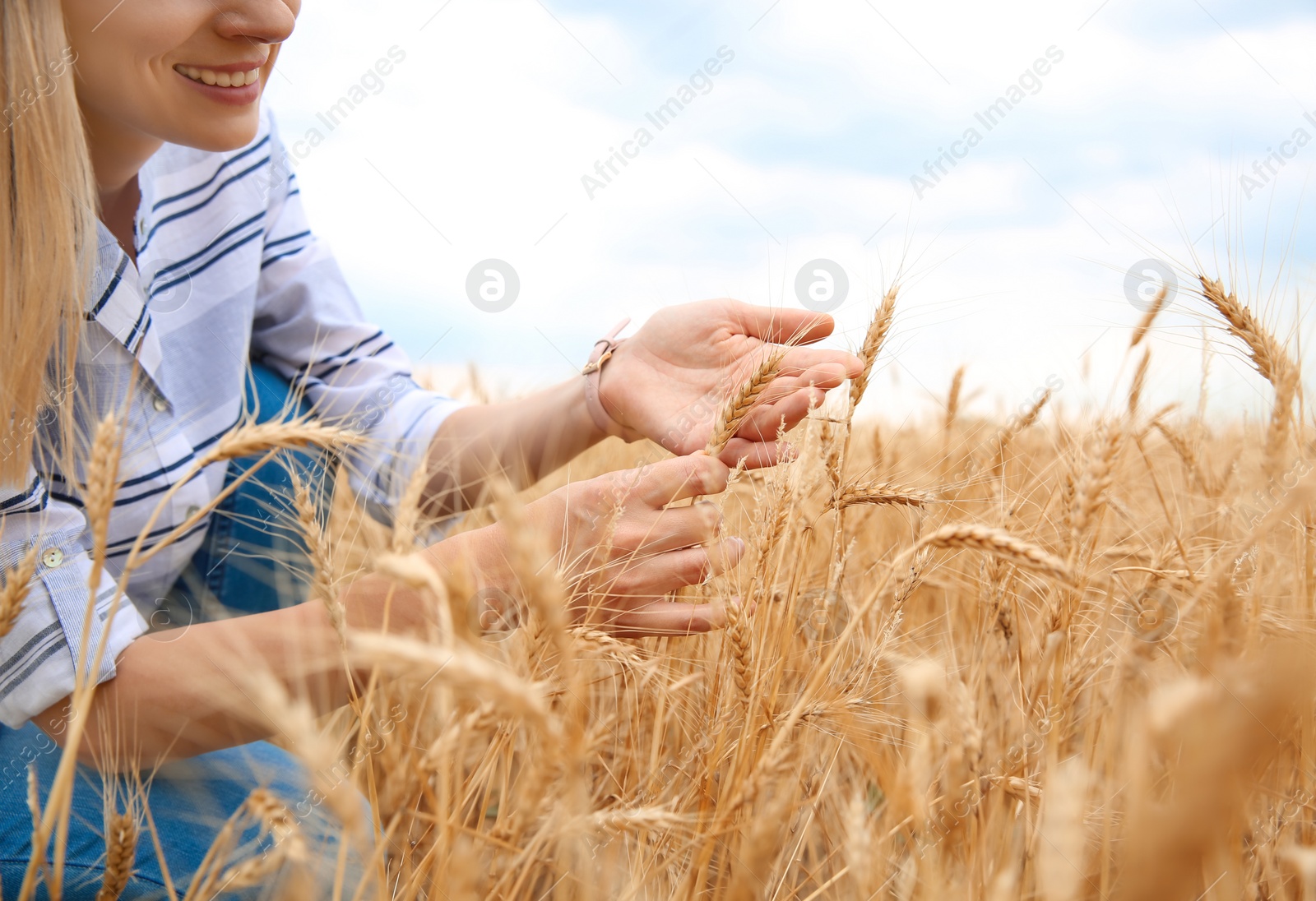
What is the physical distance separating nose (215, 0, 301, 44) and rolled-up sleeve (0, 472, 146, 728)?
0.73 metres

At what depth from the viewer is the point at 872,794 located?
132 centimetres

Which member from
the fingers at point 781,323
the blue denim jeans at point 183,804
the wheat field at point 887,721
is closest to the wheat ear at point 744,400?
the wheat field at point 887,721

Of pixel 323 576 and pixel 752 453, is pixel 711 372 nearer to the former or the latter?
pixel 752 453

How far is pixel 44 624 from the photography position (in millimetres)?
1010

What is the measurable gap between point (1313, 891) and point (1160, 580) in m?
0.40

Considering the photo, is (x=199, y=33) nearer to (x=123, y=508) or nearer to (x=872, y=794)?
(x=123, y=508)

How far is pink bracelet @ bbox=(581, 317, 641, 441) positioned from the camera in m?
1.59

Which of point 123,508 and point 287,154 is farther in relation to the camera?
point 287,154

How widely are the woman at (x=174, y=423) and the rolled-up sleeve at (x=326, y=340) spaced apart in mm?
143

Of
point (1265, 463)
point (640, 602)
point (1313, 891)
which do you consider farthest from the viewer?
point (640, 602)

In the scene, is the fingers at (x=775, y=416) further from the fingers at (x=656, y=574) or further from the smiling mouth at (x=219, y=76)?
the smiling mouth at (x=219, y=76)

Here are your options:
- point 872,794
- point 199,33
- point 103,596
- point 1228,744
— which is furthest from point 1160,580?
point 199,33

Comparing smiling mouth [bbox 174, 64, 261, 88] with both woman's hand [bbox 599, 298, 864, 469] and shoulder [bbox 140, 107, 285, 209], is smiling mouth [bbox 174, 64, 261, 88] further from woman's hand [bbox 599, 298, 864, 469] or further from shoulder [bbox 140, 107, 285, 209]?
woman's hand [bbox 599, 298, 864, 469]

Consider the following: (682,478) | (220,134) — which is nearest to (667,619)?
(682,478)
